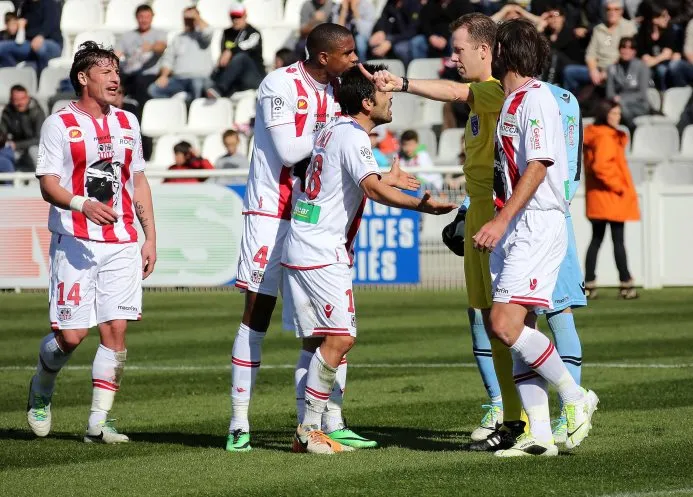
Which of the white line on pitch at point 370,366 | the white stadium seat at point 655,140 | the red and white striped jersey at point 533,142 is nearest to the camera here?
the red and white striped jersey at point 533,142

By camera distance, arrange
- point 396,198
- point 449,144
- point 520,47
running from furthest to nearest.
Result: point 449,144, point 396,198, point 520,47

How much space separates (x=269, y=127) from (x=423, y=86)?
0.89 metres

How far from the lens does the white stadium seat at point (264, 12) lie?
27.7 metres

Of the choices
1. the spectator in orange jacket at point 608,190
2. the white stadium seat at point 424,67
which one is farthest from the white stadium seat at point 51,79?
the spectator in orange jacket at point 608,190

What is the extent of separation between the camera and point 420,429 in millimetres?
8273

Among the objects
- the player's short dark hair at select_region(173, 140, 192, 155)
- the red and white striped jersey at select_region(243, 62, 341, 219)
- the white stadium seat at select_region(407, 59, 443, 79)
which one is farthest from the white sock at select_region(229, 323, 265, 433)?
the white stadium seat at select_region(407, 59, 443, 79)

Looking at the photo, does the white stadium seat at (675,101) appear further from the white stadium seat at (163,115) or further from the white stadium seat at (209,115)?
the white stadium seat at (163,115)

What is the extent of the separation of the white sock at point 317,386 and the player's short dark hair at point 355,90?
1.28 m

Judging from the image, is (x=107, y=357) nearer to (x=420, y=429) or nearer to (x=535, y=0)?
(x=420, y=429)

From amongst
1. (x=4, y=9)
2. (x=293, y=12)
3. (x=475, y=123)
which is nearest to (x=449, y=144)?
(x=293, y=12)

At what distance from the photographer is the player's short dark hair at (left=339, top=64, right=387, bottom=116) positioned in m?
7.25

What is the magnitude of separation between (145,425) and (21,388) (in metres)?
2.40

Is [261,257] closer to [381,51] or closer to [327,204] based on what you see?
[327,204]

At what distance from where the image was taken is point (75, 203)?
302 inches
